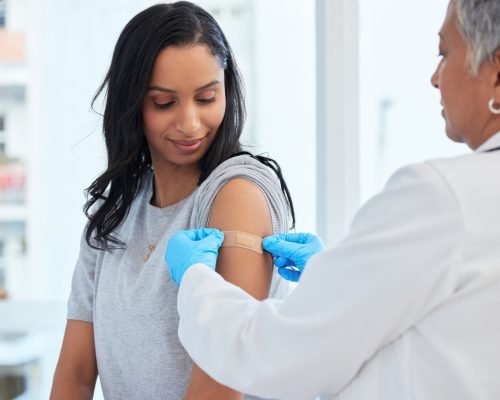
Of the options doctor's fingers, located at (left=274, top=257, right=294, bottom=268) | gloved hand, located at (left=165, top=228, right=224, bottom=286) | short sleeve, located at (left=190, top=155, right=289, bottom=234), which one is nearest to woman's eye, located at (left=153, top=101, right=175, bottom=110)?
short sleeve, located at (left=190, top=155, right=289, bottom=234)

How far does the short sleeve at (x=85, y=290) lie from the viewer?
5.36 ft

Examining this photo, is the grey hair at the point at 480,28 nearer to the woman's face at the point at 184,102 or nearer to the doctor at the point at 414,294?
the doctor at the point at 414,294

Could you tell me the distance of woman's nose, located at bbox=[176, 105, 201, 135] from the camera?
4.65 ft

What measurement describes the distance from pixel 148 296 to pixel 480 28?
2.74 ft

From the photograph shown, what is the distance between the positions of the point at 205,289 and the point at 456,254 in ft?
1.35

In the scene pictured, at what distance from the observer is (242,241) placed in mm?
1313

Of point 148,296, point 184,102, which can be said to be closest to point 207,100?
point 184,102

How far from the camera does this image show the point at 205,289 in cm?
111

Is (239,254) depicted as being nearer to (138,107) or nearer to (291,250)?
(291,250)

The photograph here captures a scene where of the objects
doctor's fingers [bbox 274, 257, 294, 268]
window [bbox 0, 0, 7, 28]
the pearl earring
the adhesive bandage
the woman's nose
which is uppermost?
window [bbox 0, 0, 7, 28]

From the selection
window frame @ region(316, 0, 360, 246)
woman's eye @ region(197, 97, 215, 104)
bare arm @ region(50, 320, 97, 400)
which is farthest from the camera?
window frame @ region(316, 0, 360, 246)

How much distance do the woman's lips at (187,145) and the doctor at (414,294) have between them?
51cm

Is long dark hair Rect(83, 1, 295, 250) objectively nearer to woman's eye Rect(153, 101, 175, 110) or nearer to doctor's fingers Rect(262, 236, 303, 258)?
woman's eye Rect(153, 101, 175, 110)

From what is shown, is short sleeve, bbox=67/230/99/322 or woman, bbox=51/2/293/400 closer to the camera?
woman, bbox=51/2/293/400
